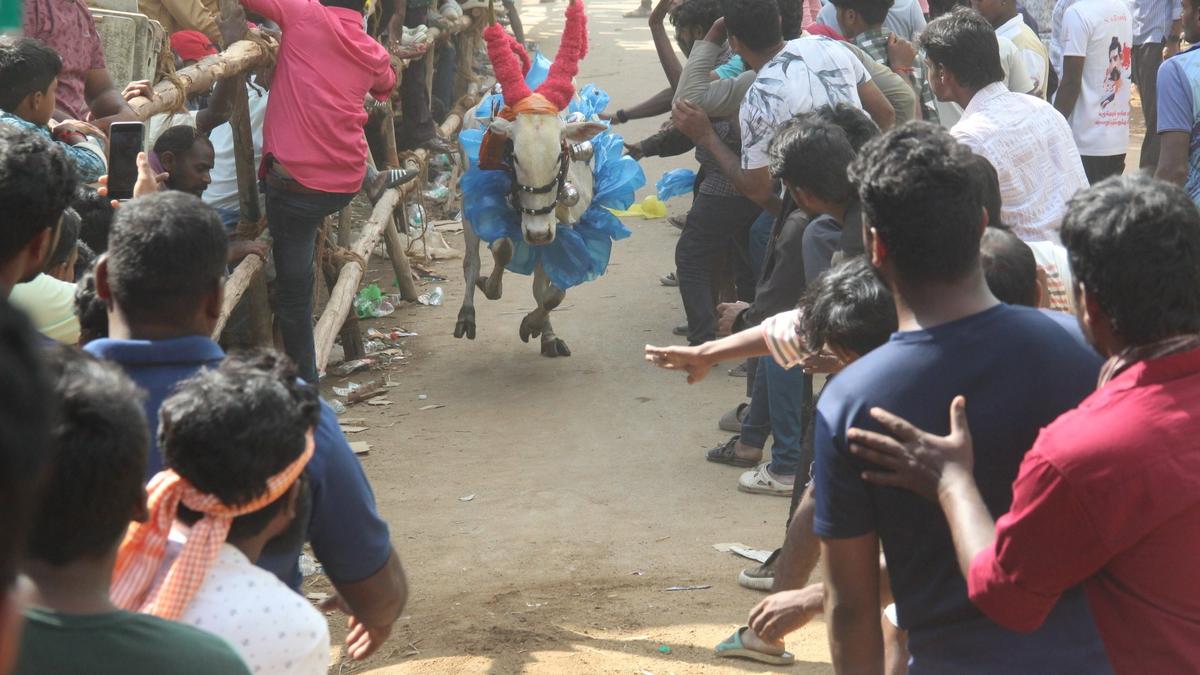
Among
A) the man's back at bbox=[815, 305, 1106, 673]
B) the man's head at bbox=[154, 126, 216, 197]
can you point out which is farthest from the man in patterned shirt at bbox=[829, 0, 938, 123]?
the man's back at bbox=[815, 305, 1106, 673]

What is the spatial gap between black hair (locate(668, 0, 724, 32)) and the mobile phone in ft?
13.0

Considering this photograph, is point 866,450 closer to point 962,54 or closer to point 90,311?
point 90,311

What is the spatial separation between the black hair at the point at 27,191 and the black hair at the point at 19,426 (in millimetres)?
1947

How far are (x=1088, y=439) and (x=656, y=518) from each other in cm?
395

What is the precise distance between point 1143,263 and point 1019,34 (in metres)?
5.53

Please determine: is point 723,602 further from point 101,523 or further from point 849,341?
point 101,523

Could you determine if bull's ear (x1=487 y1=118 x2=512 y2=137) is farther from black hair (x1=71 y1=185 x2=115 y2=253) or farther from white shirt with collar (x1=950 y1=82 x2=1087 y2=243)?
black hair (x1=71 y1=185 x2=115 y2=253)

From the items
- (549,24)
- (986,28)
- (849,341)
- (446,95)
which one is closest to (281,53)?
(986,28)

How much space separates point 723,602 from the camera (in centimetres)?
507

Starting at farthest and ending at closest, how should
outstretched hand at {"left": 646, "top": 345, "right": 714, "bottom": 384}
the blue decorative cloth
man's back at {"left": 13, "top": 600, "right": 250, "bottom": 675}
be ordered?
the blue decorative cloth, outstretched hand at {"left": 646, "top": 345, "right": 714, "bottom": 384}, man's back at {"left": 13, "top": 600, "right": 250, "bottom": 675}

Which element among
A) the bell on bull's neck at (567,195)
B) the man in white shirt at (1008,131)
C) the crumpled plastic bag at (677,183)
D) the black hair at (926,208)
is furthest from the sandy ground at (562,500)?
the black hair at (926,208)

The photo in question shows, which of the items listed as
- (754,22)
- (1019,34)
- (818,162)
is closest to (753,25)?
(754,22)

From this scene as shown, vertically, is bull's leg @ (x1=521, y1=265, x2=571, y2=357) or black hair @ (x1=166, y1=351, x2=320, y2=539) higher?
black hair @ (x1=166, y1=351, x2=320, y2=539)

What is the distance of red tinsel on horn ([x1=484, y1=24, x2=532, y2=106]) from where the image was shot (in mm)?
7242
